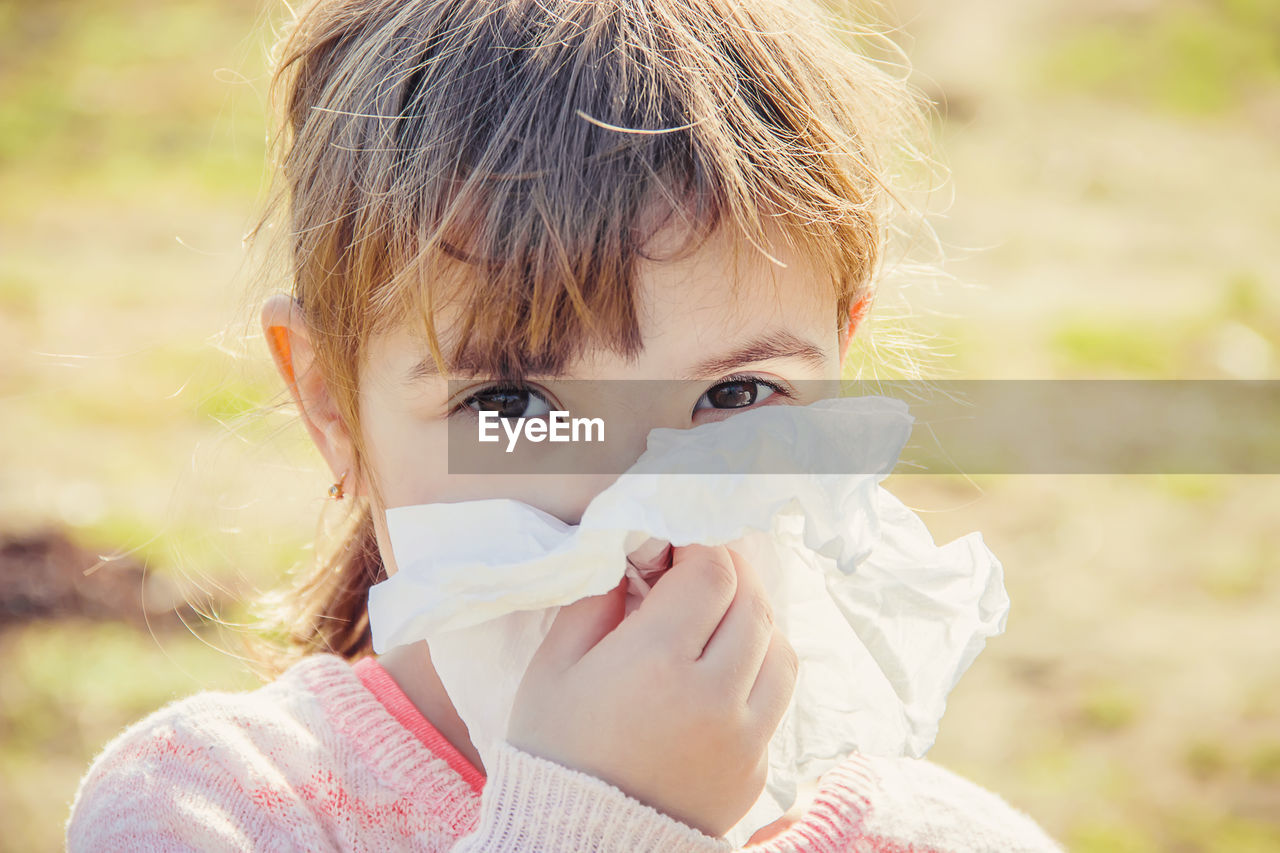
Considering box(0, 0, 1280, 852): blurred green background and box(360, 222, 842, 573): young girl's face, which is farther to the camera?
box(0, 0, 1280, 852): blurred green background

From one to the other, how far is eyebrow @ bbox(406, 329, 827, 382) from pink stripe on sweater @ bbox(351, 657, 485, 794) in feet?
1.43

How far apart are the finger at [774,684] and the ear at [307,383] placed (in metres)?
0.54

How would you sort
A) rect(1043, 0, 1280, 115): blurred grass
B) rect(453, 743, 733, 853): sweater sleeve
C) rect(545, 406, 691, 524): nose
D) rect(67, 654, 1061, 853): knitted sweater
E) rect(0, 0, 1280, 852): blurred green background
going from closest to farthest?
rect(453, 743, 733, 853): sweater sleeve
rect(545, 406, 691, 524): nose
rect(67, 654, 1061, 853): knitted sweater
rect(0, 0, 1280, 852): blurred green background
rect(1043, 0, 1280, 115): blurred grass

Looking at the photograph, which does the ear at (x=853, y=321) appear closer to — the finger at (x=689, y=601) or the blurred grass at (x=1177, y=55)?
the finger at (x=689, y=601)

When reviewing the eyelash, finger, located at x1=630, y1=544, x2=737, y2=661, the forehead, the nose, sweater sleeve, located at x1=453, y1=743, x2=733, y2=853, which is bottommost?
sweater sleeve, located at x1=453, y1=743, x2=733, y2=853

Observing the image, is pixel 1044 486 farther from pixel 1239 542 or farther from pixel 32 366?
pixel 32 366

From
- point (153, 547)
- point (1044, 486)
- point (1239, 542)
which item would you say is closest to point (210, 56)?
point (153, 547)

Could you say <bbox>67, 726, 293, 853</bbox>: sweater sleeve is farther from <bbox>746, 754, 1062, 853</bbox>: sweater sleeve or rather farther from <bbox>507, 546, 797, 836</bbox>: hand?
<bbox>746, 754, 1062, 853</bbox>: sweater sleeve

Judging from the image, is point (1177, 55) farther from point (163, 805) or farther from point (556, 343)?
point (163, 805)

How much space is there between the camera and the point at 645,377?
120cm

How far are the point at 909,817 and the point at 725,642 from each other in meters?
0.45

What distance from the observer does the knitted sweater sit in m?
1.33

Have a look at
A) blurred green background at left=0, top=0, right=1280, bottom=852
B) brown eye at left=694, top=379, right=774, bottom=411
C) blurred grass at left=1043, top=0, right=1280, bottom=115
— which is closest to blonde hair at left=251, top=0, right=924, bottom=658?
brown eye at left=694, top=379, right=774, bottom=411

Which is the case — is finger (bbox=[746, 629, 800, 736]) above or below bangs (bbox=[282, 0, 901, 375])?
below
